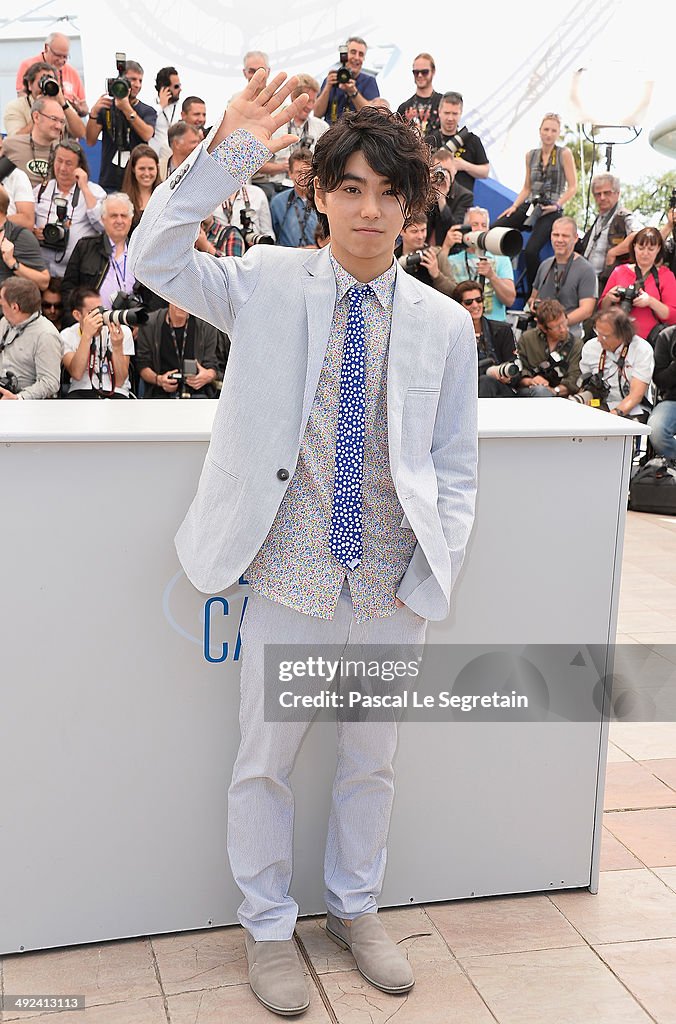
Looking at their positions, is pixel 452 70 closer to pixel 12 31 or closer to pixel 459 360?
pixel 12 31

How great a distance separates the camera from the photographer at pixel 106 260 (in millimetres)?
5781

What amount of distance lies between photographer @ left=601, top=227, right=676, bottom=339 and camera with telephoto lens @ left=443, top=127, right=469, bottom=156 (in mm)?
1298

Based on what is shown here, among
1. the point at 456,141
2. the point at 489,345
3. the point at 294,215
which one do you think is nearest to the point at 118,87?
the point at 294,215

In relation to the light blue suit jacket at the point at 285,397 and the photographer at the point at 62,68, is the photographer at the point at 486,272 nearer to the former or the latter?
the photographer at the point at 62,68

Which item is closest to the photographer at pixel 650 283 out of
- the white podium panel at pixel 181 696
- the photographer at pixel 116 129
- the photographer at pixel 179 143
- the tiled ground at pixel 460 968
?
the photographer at pixel 179 143

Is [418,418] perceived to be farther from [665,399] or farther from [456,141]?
[456,141]

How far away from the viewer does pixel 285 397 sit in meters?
1.86

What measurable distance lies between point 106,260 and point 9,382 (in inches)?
36.7

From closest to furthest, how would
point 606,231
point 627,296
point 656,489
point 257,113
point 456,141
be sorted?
point 257,113 < point 656,489 < point 627,296 < point 456,141 < point 606,231

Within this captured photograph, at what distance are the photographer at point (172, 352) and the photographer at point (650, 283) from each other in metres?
2.70

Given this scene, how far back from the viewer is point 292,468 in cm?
185

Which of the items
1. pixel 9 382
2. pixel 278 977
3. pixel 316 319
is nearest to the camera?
pixel 316 319

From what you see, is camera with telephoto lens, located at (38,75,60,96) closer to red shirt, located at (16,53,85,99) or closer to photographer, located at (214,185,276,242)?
red shirt, located at (16,53,85,99)

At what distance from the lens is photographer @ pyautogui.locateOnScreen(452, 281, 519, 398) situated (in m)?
6.42
